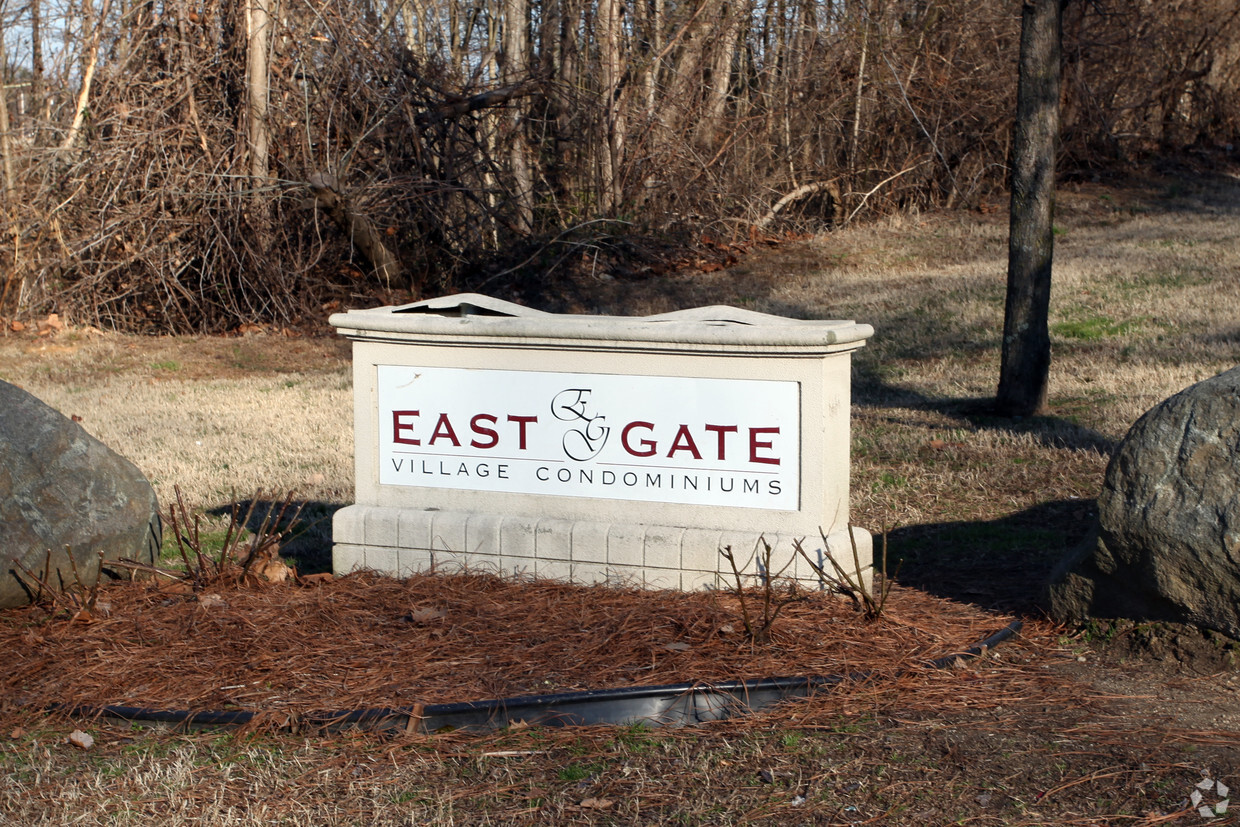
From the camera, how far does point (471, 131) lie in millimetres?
14555

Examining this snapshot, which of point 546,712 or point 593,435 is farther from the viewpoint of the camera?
point 593,435

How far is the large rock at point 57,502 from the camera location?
5.20m

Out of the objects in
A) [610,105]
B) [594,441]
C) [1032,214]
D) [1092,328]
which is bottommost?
[1092,328]

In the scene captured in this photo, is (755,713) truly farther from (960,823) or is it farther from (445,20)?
(445,20)

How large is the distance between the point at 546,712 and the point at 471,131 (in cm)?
1145

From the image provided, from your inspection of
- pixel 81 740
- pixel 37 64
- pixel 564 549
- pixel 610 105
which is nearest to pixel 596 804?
pixel 81 740

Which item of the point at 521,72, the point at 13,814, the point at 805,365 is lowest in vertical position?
the point at 13,814

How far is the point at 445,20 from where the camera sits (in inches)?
666

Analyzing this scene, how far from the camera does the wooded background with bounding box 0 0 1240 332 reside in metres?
13.5

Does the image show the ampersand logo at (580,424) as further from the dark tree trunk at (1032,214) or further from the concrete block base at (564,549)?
the dark tree trunk at (1032,214)

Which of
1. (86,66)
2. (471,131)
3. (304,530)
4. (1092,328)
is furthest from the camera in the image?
(471,131)

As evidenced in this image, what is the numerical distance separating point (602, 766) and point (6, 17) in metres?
15.6

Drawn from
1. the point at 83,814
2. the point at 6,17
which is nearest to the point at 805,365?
the point at 83,814

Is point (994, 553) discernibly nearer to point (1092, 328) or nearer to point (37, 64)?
point (1092, 328)
